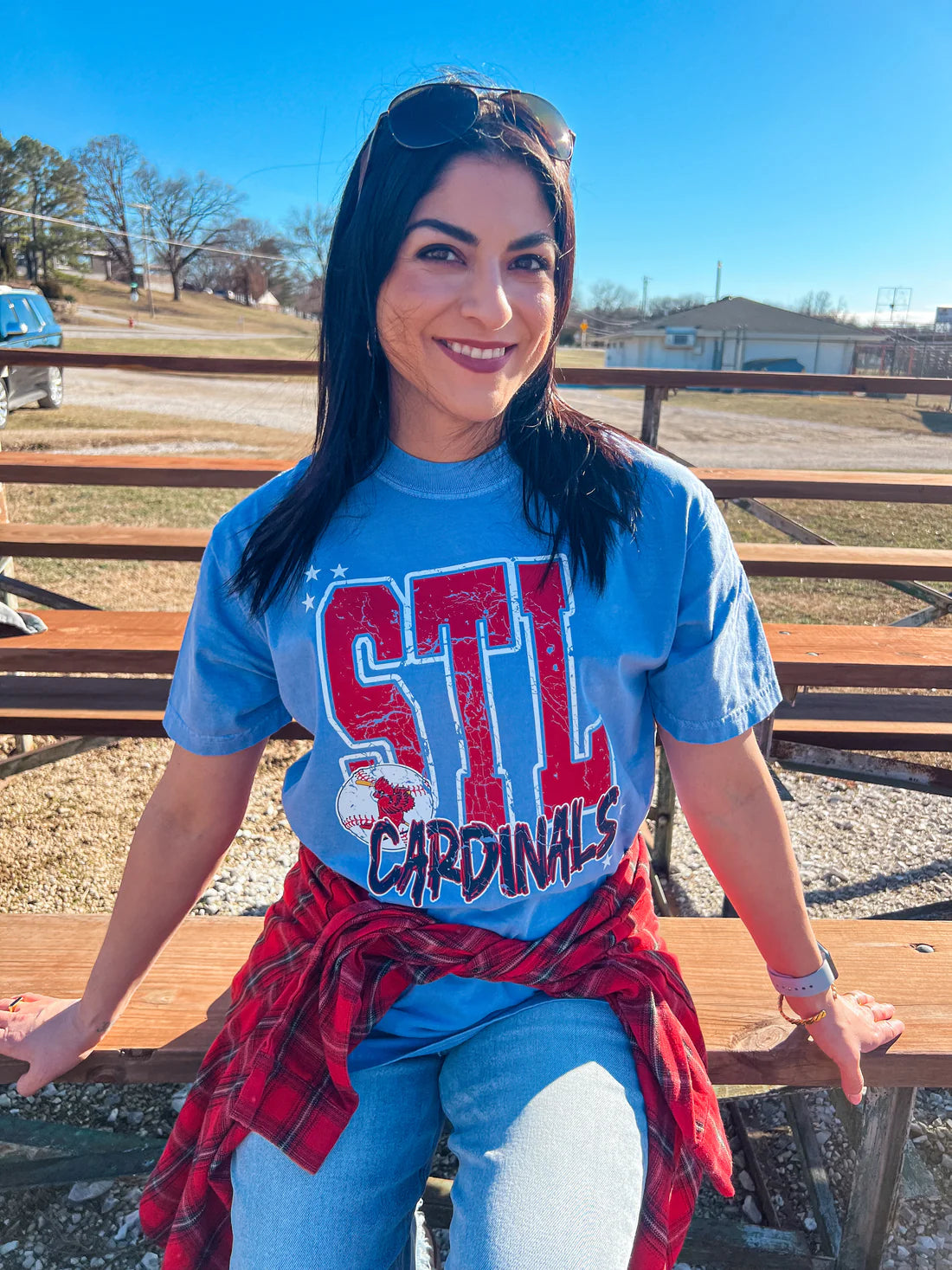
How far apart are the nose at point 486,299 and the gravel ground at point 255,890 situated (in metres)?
1.17

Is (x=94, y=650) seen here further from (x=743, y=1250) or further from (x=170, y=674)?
(x=743, y=1250)

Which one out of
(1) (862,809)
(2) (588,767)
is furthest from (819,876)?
(2) (588,767)

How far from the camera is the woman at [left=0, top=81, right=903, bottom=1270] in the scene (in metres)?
1.06

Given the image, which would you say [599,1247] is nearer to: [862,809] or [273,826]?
[273,826]

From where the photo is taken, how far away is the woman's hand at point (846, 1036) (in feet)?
4.14

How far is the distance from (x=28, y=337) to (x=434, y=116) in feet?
48.6

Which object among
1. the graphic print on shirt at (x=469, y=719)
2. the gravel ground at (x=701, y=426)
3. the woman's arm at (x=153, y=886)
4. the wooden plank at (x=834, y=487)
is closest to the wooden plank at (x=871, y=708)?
the wooden plank at (x=834, y=487)

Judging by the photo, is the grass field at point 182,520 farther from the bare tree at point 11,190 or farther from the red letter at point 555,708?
the bare tree at point 11,190

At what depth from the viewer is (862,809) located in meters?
3.58

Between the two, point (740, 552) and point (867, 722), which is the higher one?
point (740, 552)

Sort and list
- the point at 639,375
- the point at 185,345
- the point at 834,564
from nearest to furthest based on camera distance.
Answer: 1. the point at 834,564
2. the point at 639,375
3. the point at 185,345

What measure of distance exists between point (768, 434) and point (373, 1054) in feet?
66.8

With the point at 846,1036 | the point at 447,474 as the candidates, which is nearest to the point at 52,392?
the point at 447,474

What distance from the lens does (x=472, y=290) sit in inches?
43.0
